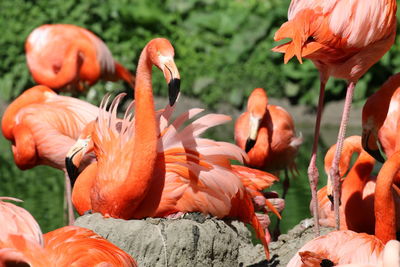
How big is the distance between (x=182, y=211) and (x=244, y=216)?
0.40 meters

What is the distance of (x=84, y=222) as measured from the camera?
435 cm

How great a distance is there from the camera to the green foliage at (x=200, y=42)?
35.6ft

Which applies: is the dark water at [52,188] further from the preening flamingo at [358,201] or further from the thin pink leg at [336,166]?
the thin pink leg at [336,166]

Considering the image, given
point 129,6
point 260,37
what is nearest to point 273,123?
point 260,37

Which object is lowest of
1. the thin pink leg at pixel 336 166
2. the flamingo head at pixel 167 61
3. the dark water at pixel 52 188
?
the dark water at pixel 52 188

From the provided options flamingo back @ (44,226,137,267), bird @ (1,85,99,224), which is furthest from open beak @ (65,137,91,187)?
flamingo back @ (44,226,137,267)

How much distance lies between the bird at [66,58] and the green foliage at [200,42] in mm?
3041

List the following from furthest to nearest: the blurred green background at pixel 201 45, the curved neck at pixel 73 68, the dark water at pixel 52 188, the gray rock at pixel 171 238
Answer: the blurred green background at pixel 201 45
the curved neck at pixel 73 68
the dark water at pixel 52 188
the gray rock at pixel 171 238

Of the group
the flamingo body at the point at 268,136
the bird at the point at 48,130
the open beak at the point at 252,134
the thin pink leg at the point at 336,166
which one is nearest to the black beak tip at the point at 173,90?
the thin pink leg at the point at 336,166

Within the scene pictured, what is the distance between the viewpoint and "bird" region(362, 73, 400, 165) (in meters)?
4.78

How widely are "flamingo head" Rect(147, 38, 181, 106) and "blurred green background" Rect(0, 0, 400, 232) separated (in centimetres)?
548

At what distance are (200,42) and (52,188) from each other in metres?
4.64

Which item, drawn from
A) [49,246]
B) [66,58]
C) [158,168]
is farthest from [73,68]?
[49,246]

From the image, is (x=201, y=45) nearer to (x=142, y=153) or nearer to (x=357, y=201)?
(x=357, y=201)
